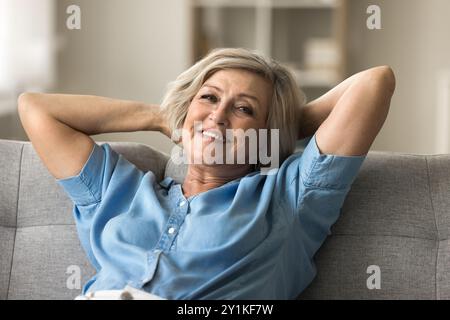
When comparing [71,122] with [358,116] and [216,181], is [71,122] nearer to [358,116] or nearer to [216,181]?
[216,181]

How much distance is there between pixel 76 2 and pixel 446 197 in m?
3.51

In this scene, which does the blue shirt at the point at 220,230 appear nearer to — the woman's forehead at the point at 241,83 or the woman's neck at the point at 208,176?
the woman's neck at the point at 208,176

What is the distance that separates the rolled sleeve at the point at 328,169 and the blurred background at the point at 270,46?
299 centimetres

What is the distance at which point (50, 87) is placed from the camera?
4.40 meters

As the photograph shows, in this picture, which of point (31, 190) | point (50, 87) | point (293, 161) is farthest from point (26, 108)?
point (50, 87)

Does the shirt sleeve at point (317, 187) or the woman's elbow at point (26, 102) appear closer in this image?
the shirt sleeve at point (317, 187)

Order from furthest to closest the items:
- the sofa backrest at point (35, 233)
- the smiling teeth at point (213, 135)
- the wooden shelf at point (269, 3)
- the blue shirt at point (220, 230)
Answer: the wooden shelf at point (269, 3) < the sofa backrest at point (35, 233) < the smiling teeth at point (213, 135) < the blue shirt at point (220, 230)

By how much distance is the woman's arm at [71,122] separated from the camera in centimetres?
160

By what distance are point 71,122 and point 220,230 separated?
495 mm

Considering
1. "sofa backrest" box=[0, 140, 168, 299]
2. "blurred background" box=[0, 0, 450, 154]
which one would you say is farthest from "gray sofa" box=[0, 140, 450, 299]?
"blurred background" box=[0, 0, 450, 154]

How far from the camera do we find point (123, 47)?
457 centimetres

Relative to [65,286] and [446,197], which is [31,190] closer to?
[65,286]

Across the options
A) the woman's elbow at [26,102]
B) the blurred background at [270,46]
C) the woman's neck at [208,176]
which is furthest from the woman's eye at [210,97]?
the blurred background at [270,46]
